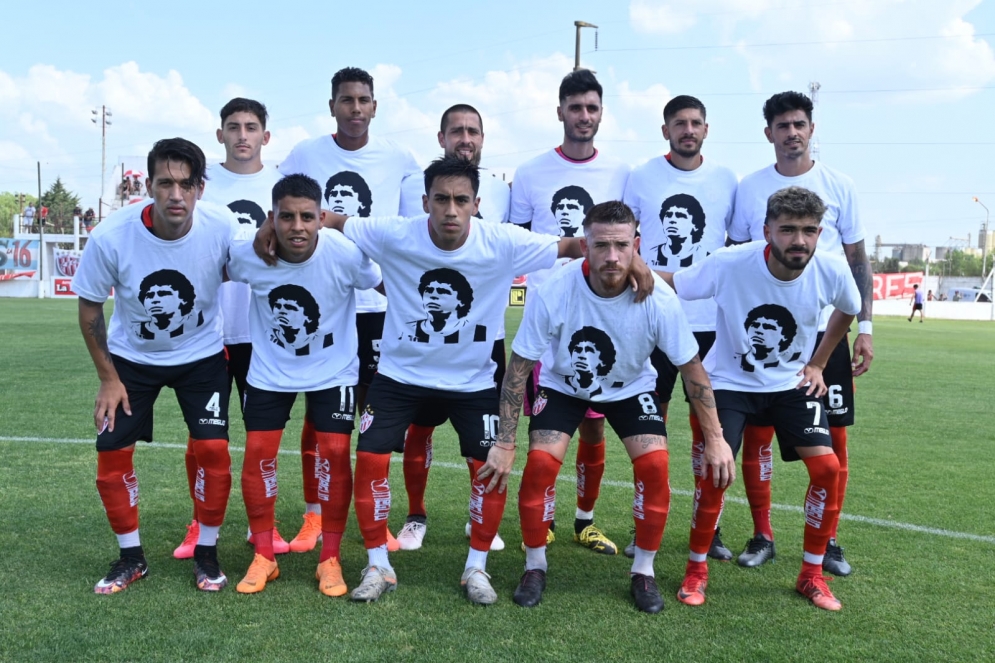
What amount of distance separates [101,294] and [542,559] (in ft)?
8.71

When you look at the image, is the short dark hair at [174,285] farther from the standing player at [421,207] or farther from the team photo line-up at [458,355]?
the standing player at [421,207]

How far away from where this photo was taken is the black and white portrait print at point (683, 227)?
16.5ft

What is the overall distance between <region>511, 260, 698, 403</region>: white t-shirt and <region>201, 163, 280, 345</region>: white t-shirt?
1.82 m

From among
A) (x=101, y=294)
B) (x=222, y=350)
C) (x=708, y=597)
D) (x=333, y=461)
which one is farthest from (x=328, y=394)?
(x=708, y=597)

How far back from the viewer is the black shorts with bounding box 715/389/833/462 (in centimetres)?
424

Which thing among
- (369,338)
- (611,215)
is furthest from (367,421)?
(611,215)

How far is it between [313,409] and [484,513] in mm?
1072

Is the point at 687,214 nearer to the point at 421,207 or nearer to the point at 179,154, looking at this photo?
the point at 421,207

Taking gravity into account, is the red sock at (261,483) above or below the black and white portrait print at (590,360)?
below

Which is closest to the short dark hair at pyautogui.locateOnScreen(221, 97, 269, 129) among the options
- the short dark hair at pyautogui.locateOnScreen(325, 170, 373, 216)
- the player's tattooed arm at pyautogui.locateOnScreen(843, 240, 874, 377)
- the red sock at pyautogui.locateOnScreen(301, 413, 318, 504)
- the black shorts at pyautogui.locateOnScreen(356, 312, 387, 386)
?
the short dark hair at pyautogui.locateOnScreen(325, 170, 373, 216)

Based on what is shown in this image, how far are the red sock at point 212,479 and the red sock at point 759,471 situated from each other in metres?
2.90

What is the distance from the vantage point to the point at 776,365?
435 centimetres

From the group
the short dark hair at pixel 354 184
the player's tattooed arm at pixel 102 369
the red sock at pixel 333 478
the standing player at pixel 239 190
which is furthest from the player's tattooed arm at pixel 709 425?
the player's tattooed arm at pixel 102 369

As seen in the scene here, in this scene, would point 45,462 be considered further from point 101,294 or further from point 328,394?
point 328,394
